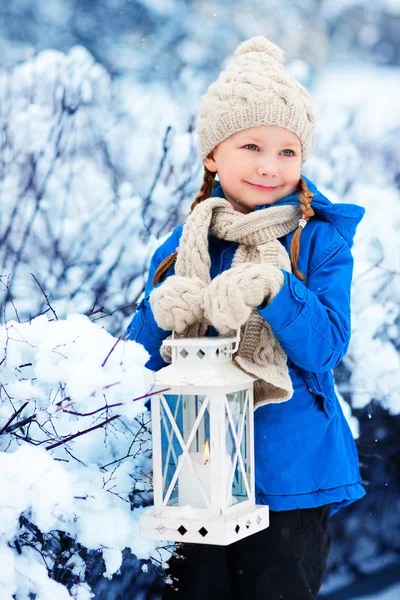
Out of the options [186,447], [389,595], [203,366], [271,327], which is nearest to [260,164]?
[271,327]

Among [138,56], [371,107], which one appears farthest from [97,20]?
[371,107]

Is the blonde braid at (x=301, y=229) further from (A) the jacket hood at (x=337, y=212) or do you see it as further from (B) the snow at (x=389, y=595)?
(B) the snow at (x=389, y=595)

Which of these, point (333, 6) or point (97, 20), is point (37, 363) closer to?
point (97, 20)

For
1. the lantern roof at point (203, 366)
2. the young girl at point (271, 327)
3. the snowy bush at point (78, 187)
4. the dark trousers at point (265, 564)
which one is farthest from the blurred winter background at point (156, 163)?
the lantern roof at point (203, 366)

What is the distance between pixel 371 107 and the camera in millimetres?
2660

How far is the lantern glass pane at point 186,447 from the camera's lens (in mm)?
1248

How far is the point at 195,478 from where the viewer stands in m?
1.25

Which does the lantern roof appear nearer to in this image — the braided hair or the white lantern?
the white lantern

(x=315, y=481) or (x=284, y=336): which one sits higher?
(x=284, y=336)

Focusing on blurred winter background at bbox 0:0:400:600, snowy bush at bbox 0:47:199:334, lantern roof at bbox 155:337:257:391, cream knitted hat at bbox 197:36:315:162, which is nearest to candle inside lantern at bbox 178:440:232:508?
lantern roof at bbox 155:337:257:391

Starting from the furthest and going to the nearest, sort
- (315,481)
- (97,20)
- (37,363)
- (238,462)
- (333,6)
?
(333,6)
(97,20)
(315,481)
(238,462)
(37,363)

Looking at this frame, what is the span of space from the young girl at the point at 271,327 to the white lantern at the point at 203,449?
7 centimetres

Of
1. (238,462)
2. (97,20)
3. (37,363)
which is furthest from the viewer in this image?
(97,20)

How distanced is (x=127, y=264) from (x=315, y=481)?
1.17 m
